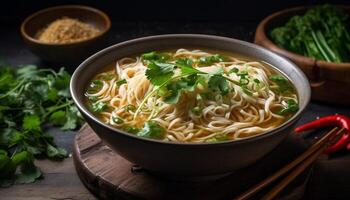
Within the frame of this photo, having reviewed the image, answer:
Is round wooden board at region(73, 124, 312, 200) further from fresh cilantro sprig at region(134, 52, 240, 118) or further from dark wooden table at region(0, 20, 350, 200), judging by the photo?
fresh cilantro sprig at region(134, 52, 240, 118)

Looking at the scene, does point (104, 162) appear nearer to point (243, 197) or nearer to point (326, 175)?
point (243, 197)

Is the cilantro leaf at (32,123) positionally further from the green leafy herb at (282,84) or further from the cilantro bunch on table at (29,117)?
the green leafy herb at (282,84)

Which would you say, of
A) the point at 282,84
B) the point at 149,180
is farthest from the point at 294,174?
the point at 149,180

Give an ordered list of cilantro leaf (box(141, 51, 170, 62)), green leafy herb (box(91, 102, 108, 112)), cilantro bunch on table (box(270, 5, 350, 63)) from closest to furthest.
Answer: green leafy herb (box(91, 102, 108, 112)) < cilantro leaf (box(141, 51, 170, 62)) < cilantro bunch on table (box(270, 5, 350, 63))

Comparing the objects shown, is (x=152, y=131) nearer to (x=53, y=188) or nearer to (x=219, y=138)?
(x=219, y=138)

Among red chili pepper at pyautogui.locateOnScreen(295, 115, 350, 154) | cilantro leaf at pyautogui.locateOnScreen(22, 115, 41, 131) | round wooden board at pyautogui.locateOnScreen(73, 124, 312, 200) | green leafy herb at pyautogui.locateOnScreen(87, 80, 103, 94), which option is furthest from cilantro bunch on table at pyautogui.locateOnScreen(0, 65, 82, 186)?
red chili pepper at pyautogui.locateOnScreen(295, 115, 350, 154)

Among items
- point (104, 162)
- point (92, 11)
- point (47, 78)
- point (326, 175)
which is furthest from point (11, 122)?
point (326, 175)

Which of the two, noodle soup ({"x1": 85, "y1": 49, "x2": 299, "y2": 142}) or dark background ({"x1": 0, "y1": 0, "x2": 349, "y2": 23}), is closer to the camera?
noodle soup ({"x1": 85, "y1": 49, "x2": 299, "y2": 142})
